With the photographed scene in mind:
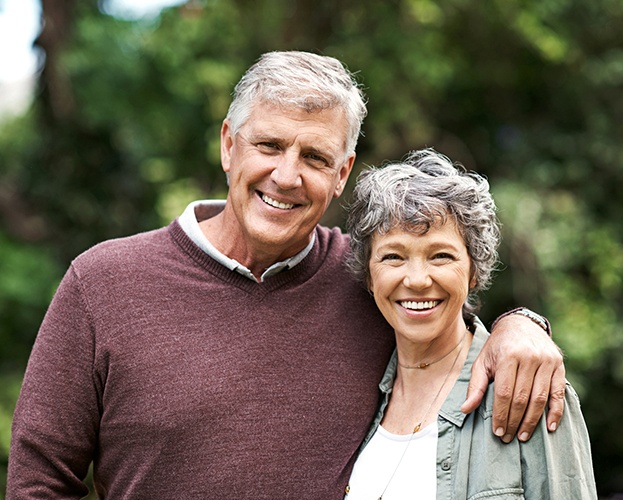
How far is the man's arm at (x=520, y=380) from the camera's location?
69.9 inches

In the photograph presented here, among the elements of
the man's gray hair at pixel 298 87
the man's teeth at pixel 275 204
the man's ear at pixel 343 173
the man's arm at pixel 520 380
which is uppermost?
the man's gray hair at pixel 298 87

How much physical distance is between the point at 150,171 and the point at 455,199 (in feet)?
15.3

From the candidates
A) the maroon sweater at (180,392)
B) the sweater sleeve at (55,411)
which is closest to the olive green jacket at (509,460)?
the maroon sweater at (180,392)

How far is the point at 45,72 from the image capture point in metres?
6.57

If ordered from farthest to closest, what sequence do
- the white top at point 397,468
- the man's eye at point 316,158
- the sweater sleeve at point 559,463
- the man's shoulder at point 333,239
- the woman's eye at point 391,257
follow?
the man's shoulder at point 333,239, the man's eye at point 316,158, the woman's eye at point 391,257, the white top at point 397,468, the sweater sleeve at point 559,463

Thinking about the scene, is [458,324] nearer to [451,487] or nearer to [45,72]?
[451,487]

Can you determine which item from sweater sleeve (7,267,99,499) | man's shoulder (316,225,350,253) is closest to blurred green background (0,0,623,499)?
man's shoulder (316,225,350,253)

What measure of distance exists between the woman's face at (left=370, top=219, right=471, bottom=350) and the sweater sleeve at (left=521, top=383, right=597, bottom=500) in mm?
356

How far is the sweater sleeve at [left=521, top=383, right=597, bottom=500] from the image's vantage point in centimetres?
171

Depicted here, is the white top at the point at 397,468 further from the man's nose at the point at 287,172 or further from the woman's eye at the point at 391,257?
the man's nose at the point at 287,172

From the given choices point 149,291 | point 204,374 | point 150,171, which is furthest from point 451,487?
point 150,171

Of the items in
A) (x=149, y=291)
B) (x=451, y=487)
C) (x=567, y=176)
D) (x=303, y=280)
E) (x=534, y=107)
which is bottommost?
(x=451, y=487)

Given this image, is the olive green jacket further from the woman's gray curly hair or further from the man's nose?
the man's nose

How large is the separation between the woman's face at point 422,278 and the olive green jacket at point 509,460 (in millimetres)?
202
